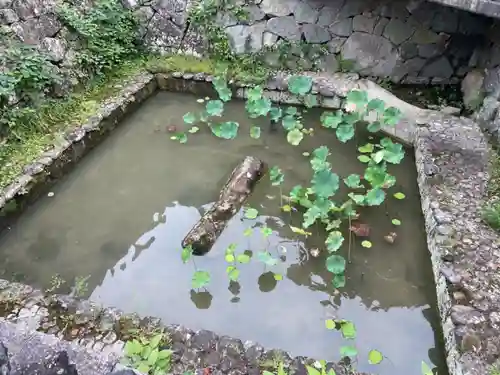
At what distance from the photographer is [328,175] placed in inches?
200

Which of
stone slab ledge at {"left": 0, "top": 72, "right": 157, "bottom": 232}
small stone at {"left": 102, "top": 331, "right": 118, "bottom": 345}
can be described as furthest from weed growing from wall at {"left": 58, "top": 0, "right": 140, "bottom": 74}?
small stone at {"left": 102, "top": 331, "right": 118, "bottom": 345}

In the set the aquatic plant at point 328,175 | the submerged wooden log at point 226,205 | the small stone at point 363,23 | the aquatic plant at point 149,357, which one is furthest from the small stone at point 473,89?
the aquatic plant at point 149,357

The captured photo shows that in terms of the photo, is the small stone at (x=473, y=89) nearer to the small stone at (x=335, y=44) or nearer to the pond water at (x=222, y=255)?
the pond water at (x=222, y=255)

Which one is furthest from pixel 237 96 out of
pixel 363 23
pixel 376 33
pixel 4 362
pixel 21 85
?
pixel 4 362

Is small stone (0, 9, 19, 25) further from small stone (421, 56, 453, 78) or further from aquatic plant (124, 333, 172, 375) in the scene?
small stone (421, 56, 453, 78)

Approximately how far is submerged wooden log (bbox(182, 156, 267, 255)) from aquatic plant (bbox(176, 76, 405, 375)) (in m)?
0.24

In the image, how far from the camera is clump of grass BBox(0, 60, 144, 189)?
18.4 ft

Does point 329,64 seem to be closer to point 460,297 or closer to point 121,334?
point 460,297

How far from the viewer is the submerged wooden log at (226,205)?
491 cm

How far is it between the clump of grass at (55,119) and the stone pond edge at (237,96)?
0.12m

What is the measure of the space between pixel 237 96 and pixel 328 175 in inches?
109

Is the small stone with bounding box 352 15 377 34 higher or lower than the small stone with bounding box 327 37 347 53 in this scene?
higher

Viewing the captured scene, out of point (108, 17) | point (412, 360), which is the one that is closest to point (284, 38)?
point (108, 17)

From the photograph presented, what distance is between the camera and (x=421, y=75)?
24.8 ft
